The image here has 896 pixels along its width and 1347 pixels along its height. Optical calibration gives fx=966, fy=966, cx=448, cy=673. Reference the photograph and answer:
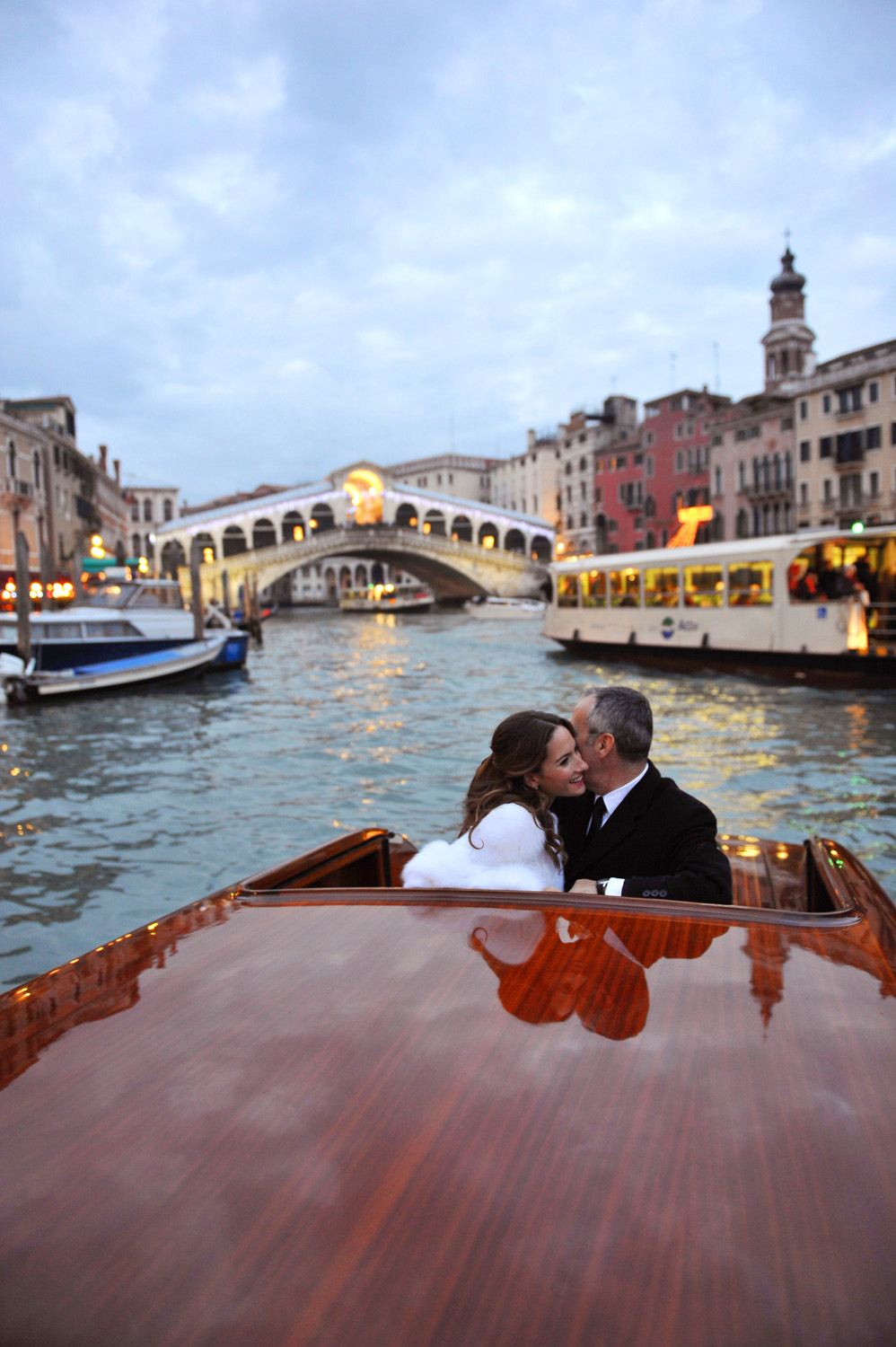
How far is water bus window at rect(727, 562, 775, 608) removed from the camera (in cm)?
1351

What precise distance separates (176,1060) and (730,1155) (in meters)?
0.64

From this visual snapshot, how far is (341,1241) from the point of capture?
845mm

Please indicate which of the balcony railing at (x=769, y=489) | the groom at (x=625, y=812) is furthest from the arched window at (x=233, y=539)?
the groom at (x=625, y=812)

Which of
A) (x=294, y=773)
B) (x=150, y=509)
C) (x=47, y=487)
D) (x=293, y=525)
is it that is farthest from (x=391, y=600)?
(x=294, y=773)

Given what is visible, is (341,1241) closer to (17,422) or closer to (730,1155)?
(730,1155)

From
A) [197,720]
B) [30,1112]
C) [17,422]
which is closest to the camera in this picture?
[30,1112]

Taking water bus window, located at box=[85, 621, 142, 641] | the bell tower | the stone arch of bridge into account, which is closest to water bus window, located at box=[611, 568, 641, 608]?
water bus window, located at box=[85, 621, 142, 641]

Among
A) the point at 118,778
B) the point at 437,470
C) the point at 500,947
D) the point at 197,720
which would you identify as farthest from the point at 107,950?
the point at 437,470

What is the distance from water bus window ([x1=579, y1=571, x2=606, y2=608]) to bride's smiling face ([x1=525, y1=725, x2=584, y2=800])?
15.6m

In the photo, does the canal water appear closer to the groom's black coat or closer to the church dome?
the groom's black coat

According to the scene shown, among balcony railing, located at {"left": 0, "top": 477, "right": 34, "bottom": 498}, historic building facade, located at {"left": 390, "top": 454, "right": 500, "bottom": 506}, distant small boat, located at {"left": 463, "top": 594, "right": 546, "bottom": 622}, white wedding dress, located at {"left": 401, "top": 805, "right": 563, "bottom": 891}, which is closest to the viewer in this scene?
A: white wedding dress, located at {"left": 401, "top": 805, "right": 563, "bottom": 891}

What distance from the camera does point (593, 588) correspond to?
59.1ft

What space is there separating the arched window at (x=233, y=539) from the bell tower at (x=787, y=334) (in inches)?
1182

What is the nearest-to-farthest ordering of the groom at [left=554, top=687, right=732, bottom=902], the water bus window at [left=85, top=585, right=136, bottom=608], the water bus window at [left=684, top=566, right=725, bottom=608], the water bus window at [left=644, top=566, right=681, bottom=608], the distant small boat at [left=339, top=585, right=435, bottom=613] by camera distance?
the groom at [left=554, top=687, right=732, bottom=902]
the water bus window at [left=684, top=566, right=725, bottom=608]
the water bus window at [left=644, top=566, right=681, bottom=608]
the water bus window at [left=85, top=585, right=136, bottom=608]
the distant small boat at [left=339, top=585, right=435, bottom=613]
